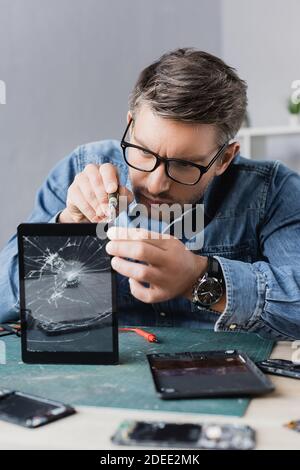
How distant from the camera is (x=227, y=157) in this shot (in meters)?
1.35

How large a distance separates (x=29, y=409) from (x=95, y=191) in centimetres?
48

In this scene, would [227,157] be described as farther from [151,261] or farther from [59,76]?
[59,76]

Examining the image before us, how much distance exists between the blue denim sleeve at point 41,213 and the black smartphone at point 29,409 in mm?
455

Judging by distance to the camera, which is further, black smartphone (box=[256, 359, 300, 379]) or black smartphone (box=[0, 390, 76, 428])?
black smartphone (box=[256, 359, 300, 379])

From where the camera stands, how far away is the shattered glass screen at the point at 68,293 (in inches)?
38.2

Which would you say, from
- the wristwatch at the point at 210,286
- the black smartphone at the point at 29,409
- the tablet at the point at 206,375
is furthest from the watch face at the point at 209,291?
the black smartphone at the point at 29,409

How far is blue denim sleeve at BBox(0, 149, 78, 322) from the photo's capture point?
1.25 metres

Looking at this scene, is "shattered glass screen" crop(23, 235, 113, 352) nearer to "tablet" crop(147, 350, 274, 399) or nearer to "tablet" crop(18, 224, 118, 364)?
"tablet" crop(18, 224, 118, 364)

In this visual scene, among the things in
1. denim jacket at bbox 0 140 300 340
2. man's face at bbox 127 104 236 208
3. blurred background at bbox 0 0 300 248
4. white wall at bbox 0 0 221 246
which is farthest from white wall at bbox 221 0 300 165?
man's face at bbox 127 104 236 208

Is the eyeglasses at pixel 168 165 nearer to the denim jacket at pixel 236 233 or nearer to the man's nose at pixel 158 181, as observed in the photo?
the man's nose at pixel 158 181

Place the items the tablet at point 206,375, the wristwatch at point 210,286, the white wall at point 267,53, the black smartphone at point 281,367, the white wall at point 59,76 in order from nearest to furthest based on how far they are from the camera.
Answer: the tablet at point 206,375 → the black smartphone at point 281,367 → the wristwatch at point 210,286 → the white wall at point 59,76 → the white wall at point 267,53

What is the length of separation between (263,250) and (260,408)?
2.07ft

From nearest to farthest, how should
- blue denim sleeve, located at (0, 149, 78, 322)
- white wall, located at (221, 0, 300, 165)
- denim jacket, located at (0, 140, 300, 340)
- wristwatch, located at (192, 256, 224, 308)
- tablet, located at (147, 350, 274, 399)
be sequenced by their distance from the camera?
tablet, located at (147, 350, 274, 399) < wristwatch, located at (192, 256, 224, 308) < denim jacket, located at (0, 140, 300, 340) < blue denim sleeve, located at (0, 149, 78, 322) < white wall, located at (221, 0, 300, 165)
